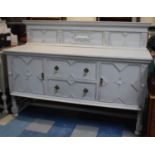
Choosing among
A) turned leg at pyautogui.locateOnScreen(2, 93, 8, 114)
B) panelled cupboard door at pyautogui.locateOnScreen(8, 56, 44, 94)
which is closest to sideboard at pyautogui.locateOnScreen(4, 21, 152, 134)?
panelled cupboard door at pyautogui.locateOnScreen(8, 56, 44, 94)

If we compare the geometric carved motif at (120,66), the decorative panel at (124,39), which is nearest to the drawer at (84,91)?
the geometric carved motif at (120,66)

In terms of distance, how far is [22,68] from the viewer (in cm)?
204

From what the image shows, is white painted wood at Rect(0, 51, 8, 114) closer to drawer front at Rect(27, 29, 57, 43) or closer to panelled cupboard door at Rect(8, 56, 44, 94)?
panelled cupboard door at Rect(8, 56, 44, 94)

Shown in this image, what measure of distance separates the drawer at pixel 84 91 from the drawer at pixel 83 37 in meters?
0.51

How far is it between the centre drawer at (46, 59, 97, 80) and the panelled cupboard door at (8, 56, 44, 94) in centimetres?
11

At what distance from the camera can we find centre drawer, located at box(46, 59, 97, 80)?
1836mm

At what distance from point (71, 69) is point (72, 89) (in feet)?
0.63

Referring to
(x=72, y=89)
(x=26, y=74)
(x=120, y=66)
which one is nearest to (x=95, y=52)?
(x=120, y=66)

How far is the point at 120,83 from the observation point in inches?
70.7

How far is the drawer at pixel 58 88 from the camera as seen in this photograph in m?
1.95

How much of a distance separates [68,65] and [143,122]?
0.88 metres
